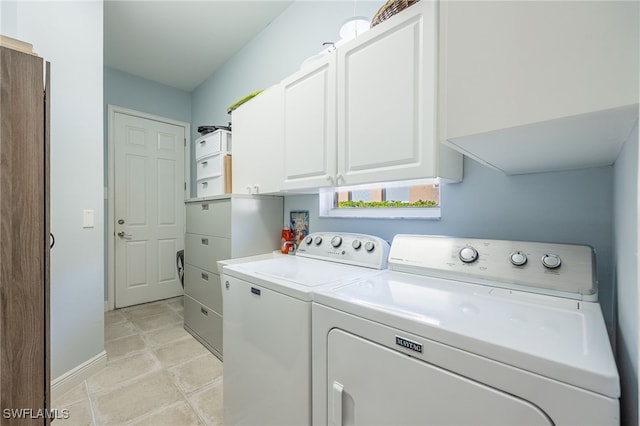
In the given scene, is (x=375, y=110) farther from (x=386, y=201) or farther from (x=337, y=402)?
(x=337, y=402)

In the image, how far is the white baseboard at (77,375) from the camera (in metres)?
1.79

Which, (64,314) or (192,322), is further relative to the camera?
(192,322)

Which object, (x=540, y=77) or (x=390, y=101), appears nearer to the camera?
(x=540, y=77)

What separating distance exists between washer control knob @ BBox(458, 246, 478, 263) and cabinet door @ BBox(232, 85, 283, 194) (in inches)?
47.8

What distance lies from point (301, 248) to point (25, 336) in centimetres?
131

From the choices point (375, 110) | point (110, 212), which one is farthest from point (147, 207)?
point (375, 110)

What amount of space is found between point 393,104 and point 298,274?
908mm

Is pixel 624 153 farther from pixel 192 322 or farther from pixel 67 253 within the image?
pixel 192 322

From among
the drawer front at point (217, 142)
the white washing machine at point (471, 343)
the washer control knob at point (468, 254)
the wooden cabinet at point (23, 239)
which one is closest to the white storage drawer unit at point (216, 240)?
the drawer front at point (217, 142)

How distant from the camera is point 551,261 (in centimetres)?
100

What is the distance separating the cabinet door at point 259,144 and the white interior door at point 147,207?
1842 millimetres

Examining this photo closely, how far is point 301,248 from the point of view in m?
1.90

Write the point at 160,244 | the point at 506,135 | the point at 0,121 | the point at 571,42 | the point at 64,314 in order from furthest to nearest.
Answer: the point at 160,244
the point at 64,314
the point at 0,121
the point at 506,135
the point at 571,42

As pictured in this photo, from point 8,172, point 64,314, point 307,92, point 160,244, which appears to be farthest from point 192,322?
point 307,92
